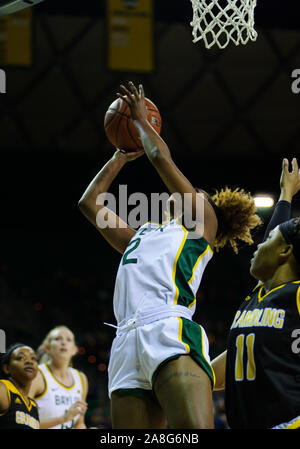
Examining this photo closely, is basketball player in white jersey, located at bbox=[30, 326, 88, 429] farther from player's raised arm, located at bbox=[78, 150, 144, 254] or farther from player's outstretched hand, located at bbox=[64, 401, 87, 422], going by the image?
player's raised arm, located at bbox=[78, 150, 144, 254]

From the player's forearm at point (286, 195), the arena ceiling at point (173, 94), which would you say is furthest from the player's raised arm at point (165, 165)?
the arena ceiling at point (173, 94)

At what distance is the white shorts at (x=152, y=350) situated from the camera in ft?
8.72

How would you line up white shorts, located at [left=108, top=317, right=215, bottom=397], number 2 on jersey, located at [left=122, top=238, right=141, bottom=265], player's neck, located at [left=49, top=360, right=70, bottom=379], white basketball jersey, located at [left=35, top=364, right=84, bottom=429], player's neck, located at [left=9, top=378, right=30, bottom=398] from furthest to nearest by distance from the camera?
player's neck, located at [left=49, top=360, right=70, bottom=379] → white basketball jersey, located at [left=35, top=364, right=84, bottom=429] → player's neck, located at [left=9, top=378, right=30, bottom=398] → number 2 on jersey, located at [left=122, top=238, right=141, bottom=265] → white shorts, located at [left=108, top=317, right=215, bottom=397]

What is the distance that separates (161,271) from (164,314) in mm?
203

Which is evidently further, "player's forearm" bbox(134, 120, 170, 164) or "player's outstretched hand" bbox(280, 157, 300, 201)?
"player's outstretched hand" bbox(280, 157, 300, 201)

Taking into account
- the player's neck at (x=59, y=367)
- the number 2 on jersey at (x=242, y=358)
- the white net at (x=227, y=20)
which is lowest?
the player's neck at (x=59, y=367)

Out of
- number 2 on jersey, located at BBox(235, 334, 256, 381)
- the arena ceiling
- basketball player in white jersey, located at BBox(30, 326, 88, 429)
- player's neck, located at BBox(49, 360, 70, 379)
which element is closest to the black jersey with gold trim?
number 2 on jersey, located at BBox(235, 334, 256, 381)

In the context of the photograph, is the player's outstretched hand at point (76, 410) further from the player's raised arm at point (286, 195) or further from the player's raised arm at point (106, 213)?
the player's raised arm at point (286, 195)

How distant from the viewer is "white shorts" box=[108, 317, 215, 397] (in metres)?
2.66

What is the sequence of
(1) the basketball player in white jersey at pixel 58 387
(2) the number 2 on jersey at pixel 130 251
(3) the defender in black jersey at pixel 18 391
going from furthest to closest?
(1) the basketball player in white jersey at pixel 58 387 → (3) the defender in black jersey at pixel 18 391 → (2) the number 2 on jersey at pixel 130 251

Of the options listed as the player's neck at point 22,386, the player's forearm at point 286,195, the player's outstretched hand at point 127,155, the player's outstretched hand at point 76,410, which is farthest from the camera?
the player's outstretched hand at point 76,410

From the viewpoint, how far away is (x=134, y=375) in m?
2.72

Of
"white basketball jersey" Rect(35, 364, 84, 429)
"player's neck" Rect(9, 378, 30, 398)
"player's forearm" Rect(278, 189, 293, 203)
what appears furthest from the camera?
"white basketball jersey" Rect(35, 364, 84, 429)

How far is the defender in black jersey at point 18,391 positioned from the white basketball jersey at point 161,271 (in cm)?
173
